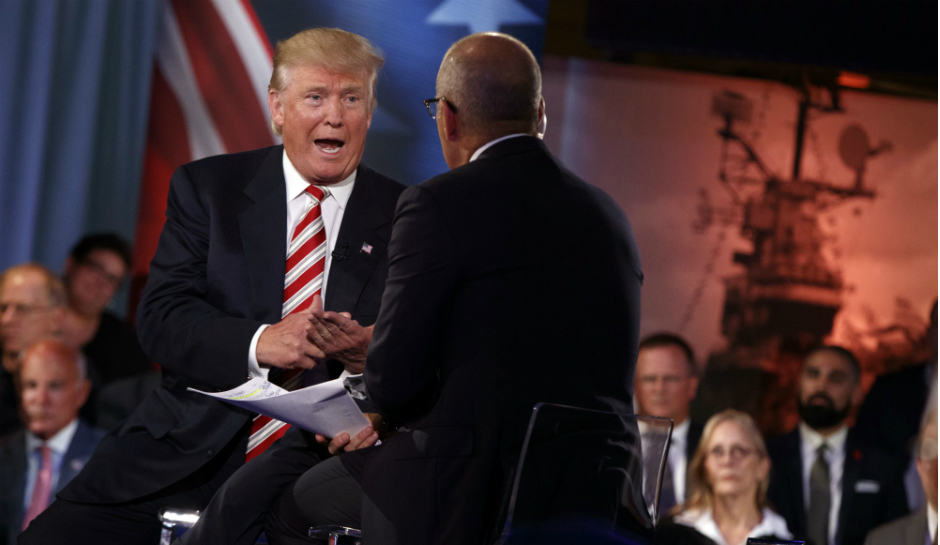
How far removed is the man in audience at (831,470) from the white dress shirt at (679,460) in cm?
46

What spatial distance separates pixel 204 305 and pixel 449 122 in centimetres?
75

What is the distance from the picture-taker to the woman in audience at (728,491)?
4.27 metres

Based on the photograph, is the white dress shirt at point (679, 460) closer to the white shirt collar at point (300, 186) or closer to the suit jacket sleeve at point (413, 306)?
the white shirt collar at point (300, 186)

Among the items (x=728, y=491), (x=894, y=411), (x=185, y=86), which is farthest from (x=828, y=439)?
(x=185, y=86)

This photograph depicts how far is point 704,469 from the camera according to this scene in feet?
A: 14.4

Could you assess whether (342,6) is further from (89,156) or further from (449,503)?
(449,503)

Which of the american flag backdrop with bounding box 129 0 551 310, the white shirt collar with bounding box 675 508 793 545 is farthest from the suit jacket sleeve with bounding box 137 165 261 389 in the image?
the white shirt collar with bounding box 675 508 793 545

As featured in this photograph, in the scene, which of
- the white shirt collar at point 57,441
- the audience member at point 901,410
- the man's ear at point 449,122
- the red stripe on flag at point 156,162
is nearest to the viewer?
the man's ear at point 449,122

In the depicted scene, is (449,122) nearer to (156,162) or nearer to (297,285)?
(297,285)

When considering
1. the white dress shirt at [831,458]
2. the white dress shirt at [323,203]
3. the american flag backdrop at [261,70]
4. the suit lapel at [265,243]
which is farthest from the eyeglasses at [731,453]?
the suit lapel at [265,243]

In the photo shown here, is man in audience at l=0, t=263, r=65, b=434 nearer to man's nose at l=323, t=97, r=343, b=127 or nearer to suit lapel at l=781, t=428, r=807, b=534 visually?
man's nose at l=323, t=97, r=343, b=127

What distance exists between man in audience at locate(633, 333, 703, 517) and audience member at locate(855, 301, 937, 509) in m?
0.94

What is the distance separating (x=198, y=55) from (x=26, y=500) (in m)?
2.14

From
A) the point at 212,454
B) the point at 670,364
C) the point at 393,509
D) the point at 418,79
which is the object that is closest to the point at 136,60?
the point at 418,79
